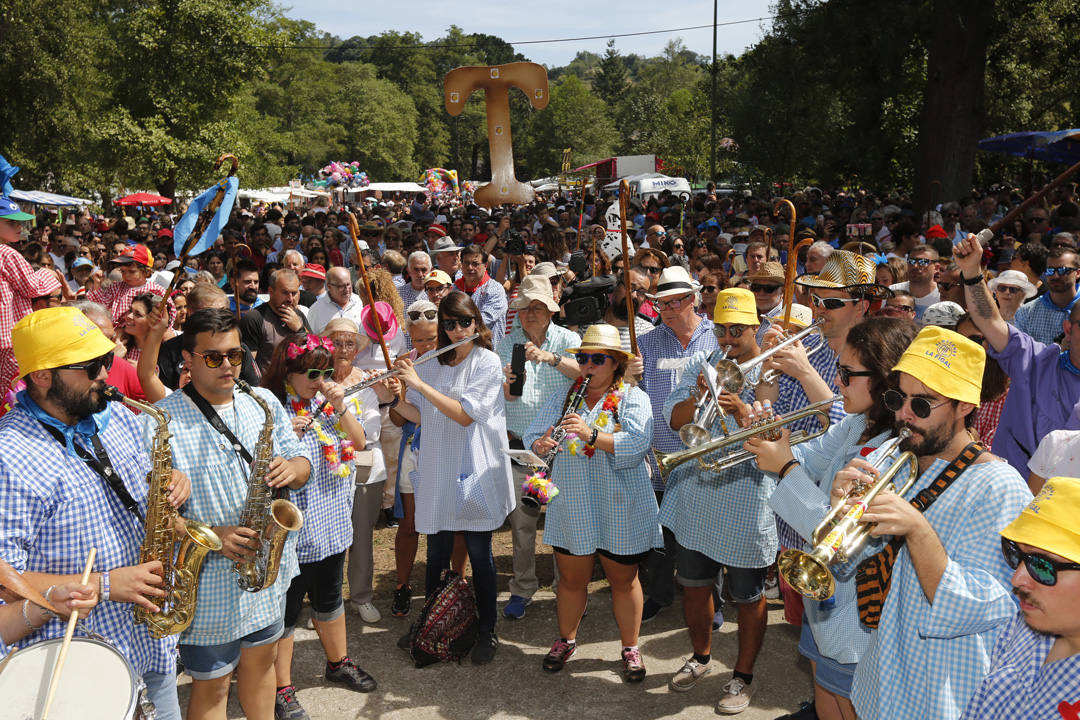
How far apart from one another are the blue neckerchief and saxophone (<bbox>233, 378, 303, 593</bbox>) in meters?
0.75

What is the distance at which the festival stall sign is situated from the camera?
10117 millimetres

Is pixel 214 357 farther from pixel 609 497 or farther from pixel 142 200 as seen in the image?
pixel 142 200

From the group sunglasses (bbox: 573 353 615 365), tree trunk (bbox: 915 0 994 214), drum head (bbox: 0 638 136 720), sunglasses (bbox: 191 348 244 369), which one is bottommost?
drum head (bbox: 0 638 136 720)

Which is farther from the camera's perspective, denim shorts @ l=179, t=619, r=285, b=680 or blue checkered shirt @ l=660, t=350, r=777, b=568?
blue checkered shirt @ l=660, t=350, r=777, b=568

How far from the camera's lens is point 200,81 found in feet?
78.1

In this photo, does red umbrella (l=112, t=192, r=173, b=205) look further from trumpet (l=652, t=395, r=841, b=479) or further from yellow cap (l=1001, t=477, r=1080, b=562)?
yellow cap (l=1001, t=477, r=1080, b=562)

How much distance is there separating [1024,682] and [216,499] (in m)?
3.17

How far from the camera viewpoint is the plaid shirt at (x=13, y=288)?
735 cm

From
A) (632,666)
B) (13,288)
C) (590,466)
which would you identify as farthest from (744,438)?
(13,288)

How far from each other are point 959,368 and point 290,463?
2.87m

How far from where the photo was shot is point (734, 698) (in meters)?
4.90

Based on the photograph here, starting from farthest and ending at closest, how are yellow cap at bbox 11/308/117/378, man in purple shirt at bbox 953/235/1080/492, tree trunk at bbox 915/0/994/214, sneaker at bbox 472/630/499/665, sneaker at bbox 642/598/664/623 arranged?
1. tree trunk at bbox 915/0/994/214
2. sneaker at bbox 642/598/664/623
3. sneaker at bbox 472/630/499/665
4. man in purple shirt at bbox 953/235/1080/492
5. yellow cap at bbox 11/308/117/378

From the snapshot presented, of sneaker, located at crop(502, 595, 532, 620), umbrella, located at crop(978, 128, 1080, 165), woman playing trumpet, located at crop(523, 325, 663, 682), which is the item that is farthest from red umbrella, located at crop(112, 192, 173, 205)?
woman playing trumpet, located at crop(523, 325, 663, 682)

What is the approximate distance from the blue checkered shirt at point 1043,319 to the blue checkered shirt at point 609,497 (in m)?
3.32
